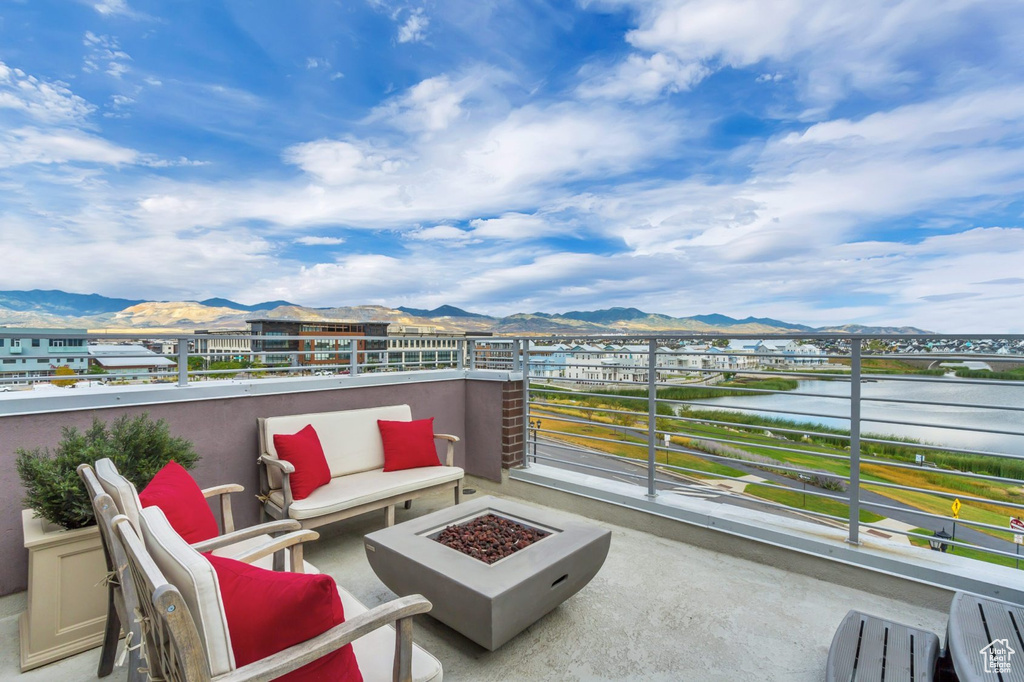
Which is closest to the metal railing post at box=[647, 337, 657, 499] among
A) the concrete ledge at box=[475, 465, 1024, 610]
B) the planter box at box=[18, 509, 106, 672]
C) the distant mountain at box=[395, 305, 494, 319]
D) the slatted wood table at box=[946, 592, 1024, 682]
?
the concrete ledge at box=[475, 465, 1024, 610]

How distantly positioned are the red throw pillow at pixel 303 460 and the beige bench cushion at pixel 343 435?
101 mm

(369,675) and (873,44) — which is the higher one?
(873,44)

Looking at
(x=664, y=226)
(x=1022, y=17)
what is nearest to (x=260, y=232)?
(x=664, y=226)

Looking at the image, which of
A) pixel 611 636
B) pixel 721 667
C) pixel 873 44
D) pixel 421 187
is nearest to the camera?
pixel 721 667

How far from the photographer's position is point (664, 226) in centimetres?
1130

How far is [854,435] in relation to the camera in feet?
9.20

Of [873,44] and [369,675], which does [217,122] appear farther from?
[873,44]

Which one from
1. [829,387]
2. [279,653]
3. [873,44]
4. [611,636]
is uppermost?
[873,44]

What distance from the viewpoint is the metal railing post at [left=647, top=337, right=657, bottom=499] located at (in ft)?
11.9

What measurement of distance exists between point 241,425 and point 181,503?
161 cm

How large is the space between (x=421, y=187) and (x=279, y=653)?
29.4ft

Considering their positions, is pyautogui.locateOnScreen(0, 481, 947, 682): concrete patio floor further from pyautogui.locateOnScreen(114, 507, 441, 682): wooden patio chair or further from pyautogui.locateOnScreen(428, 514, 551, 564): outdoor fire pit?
pyautogui.locateOnScreen(114, 507, 441, 682): wooden patio chair

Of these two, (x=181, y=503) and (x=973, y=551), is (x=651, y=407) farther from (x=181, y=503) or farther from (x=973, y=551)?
A: (x=973, y=551)

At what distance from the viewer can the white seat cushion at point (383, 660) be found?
1.42 metres
